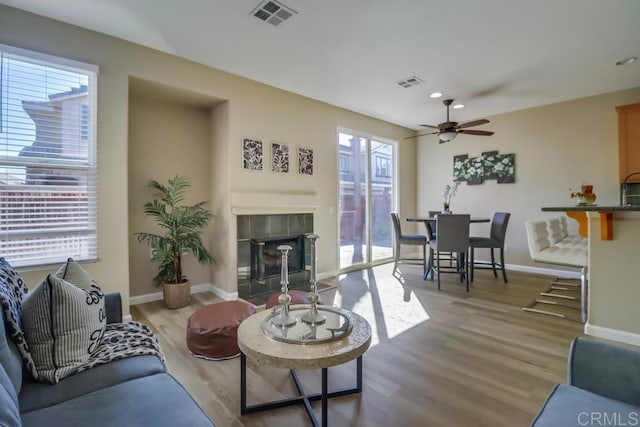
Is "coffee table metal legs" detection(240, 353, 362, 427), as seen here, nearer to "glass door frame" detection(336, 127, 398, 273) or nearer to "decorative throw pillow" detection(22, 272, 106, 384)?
"decorative throw pillow" detection(22, 272, 106, 384)

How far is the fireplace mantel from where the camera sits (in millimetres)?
3660

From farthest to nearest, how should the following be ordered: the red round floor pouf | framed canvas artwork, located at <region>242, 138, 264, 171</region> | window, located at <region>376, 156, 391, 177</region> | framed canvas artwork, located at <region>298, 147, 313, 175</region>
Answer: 1. window, located at <region>376, 156, 391, 177</region>
2. framed canvas artwork, located at <region>298, 147, 313, 175</region>
3. framed canvas artwork, located at <region>242, 138, 264, 171</region>
4. the red round floor pouf

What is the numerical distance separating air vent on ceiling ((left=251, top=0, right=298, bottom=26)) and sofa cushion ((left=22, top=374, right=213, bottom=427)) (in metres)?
2.66

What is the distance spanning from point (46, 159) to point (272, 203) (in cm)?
225

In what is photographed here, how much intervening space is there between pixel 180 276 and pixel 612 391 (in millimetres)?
3592

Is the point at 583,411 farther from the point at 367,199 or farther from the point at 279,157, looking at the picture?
the point at 367,199

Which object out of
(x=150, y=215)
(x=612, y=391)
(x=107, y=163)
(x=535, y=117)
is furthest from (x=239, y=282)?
(x=535, y=117)

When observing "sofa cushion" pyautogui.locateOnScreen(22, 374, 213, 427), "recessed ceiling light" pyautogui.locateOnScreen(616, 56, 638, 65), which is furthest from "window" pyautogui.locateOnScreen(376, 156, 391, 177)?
"sofa cushion" pyautogui.locateOnScreen(22, 374, 213, 427)

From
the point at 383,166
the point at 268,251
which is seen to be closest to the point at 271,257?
the point at 268,251

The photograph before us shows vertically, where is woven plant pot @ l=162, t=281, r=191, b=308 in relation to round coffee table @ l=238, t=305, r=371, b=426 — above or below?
below

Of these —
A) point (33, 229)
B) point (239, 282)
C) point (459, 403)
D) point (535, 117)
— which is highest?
point (535, 117)

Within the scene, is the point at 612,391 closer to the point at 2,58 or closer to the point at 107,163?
the point at 107,163

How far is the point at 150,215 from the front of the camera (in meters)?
3.60

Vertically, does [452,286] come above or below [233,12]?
below
